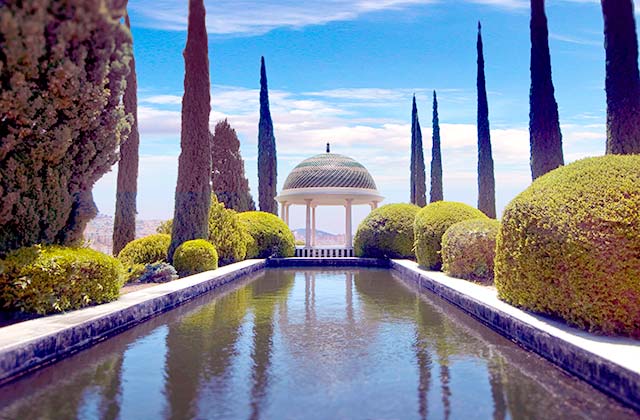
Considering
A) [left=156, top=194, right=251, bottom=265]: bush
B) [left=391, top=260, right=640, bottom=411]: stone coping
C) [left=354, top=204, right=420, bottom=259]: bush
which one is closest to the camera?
[left=391, top=260, right=640, bottom=411]: stone coping

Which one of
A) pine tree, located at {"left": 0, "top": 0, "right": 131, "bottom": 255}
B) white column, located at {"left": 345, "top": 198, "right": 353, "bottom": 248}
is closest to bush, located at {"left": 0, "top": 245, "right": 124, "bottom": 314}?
pine tree, located at {"left": 0, "top": 0, "right": 131, "bottom": 255}

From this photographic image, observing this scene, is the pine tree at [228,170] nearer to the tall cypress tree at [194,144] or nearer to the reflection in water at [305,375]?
the tall cypress tree at [194,144]

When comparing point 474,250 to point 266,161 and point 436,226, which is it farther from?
Result: point 266,161

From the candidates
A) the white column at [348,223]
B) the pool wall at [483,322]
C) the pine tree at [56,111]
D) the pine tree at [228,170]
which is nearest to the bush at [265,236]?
the pine tree at [228,170]

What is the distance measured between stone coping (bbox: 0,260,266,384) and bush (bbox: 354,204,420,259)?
1463cm

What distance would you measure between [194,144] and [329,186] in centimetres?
1575

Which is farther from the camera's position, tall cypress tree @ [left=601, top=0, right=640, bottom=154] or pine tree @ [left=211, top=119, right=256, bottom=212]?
pine tree @ [left=211, top=119, right=256, bottom=212]

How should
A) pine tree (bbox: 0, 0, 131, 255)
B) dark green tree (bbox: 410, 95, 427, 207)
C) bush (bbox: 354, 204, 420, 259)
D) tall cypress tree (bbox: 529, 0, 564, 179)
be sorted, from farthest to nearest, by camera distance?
dark green tree (bbox: 410, 95, 427, 207), bush (bbox: 354, 204, 420, 259), tall cypress tree (bbox: 529, 0, 564, 179), pine tree (bbox: 0, 0, 131, 255)

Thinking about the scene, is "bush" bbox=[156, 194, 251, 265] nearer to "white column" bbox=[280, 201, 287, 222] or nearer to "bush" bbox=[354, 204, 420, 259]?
"bush" bbox=[354, 204, 420, 259]

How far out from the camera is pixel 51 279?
325 inches

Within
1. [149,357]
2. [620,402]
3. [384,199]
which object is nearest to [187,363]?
[149,357]

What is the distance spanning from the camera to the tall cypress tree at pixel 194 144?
57.4 feet

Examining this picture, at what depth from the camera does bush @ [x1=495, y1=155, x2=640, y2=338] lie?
22.0 feet

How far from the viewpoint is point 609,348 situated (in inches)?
233
